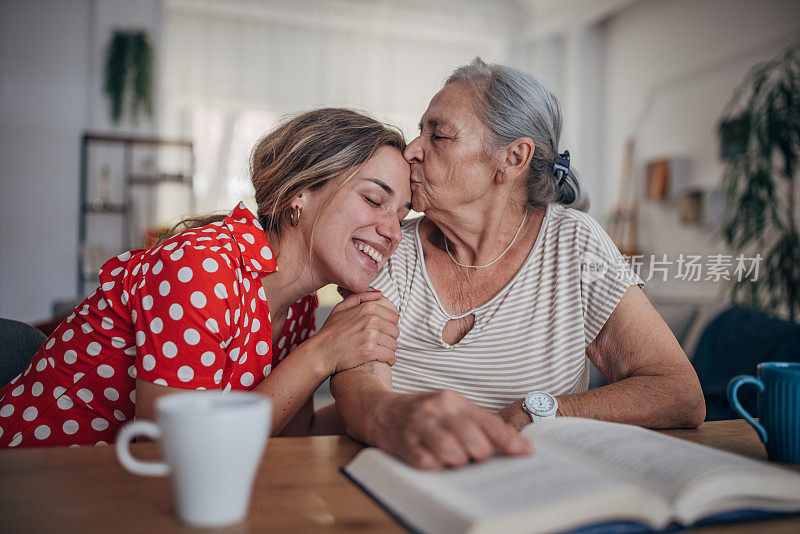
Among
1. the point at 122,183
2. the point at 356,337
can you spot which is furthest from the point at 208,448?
the point at 122,183

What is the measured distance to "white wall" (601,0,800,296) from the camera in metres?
4.63

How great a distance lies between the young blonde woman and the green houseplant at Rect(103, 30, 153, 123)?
4450 mm

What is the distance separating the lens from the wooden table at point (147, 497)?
0.60 m

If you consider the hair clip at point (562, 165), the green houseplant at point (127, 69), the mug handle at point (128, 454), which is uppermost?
the green houseplant at point (127, 69)

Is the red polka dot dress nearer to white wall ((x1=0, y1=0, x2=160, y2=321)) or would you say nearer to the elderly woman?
the elderly woman

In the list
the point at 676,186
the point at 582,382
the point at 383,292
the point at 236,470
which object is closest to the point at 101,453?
the point at 236,470

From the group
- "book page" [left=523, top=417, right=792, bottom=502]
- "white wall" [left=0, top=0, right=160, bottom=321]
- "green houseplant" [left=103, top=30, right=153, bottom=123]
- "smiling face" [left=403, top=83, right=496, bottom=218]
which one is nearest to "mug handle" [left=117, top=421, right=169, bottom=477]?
"book page" [left=523, top=417, right=792, bottom=502]

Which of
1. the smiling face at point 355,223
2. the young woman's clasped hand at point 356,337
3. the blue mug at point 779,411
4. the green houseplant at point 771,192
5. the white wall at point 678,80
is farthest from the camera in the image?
the white wall at point 678,80

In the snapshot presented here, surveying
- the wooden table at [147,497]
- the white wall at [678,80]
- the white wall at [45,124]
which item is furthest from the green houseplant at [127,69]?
the wooden table at [147,497]

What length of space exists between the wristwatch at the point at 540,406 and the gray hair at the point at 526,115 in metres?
0.59

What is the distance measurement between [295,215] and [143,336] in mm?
467

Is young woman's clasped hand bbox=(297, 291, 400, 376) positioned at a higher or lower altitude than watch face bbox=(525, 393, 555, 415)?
higher

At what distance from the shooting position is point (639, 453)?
2.36 ft

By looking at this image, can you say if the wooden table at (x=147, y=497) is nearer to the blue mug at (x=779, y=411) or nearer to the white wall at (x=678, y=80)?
the blue mug at (x=779, y=411)
